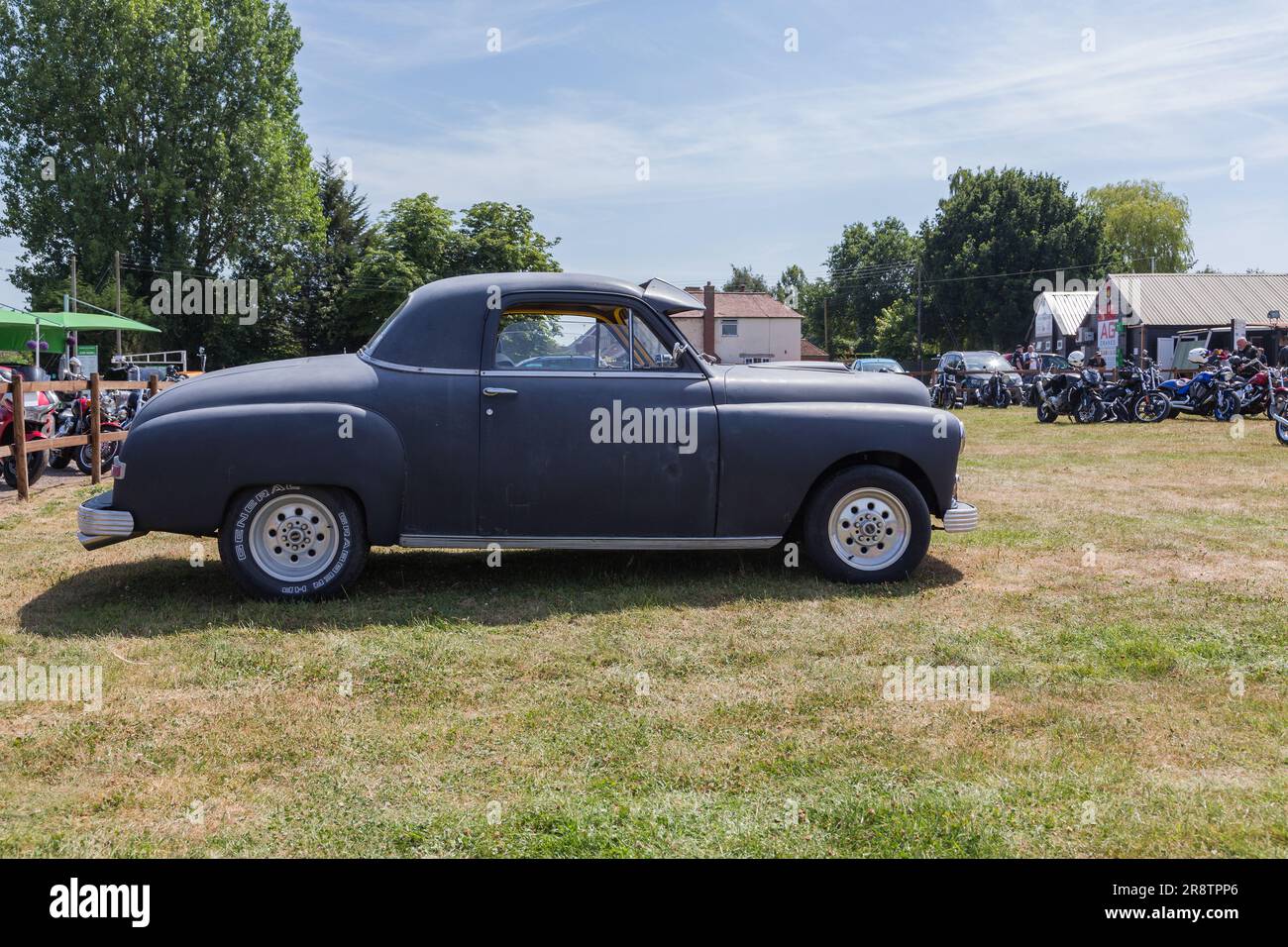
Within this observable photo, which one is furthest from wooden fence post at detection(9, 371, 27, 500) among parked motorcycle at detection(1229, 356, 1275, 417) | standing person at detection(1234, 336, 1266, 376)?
standing person at detection(1234, 336, 1266, 376)

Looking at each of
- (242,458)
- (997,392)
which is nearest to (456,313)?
(242,458)

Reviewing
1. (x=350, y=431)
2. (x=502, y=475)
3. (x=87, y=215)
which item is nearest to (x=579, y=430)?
(x=502, y=475)

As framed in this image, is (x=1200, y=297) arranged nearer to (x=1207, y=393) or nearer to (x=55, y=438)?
(x=1207, y=393)

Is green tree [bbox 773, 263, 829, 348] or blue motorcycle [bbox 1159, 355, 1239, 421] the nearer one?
blue motorcycle [bbox 1159, 355, 1239, 421]

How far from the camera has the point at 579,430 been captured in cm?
618

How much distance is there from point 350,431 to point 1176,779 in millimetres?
4295

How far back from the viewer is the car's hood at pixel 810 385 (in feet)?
21.2

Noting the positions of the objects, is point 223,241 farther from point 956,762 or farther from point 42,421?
point 956,762

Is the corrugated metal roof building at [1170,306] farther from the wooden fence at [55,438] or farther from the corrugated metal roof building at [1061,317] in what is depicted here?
A: the wooden fence at [55,438]

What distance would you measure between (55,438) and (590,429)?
27.7 feet

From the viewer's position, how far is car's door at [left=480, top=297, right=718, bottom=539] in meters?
6.14

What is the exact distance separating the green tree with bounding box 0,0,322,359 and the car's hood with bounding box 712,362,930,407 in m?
41.9

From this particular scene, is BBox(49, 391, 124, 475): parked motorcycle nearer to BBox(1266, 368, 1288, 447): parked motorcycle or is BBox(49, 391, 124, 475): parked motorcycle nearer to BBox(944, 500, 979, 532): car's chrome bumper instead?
BBox(944, 500, 979, 532): car's chrome bumper

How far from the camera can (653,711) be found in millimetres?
4289
